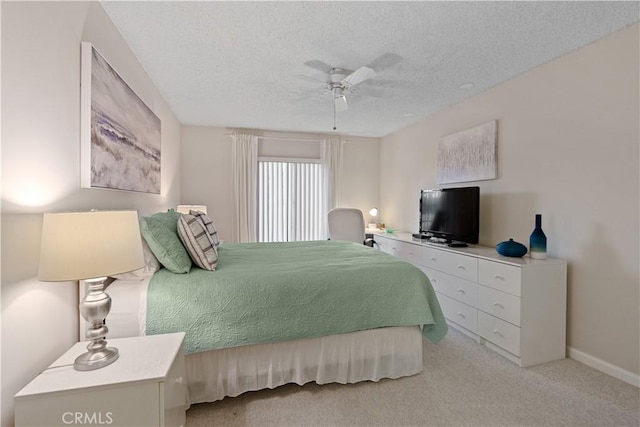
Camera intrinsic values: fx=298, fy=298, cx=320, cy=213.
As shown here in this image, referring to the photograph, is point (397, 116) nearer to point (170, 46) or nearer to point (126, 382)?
point (170, 46)

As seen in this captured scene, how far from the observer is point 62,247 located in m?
1.07

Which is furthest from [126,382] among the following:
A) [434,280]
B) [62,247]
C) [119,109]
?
[434,280]

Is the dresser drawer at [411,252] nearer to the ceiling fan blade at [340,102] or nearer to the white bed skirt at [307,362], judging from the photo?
the white bed skirt at [307,362]

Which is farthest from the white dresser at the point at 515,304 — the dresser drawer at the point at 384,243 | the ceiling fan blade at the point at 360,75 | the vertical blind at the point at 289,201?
the vertical blind at the point at 289,201

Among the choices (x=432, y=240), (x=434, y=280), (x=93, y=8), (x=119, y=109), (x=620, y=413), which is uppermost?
(x=93, y=8)

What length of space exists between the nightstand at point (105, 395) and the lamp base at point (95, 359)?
21 mm

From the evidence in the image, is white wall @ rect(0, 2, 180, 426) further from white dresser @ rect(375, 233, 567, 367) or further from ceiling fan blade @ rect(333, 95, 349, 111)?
white dresser @ rect(375, 233, 567, 367)

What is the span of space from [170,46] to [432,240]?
3.27 meters

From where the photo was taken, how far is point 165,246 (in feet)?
6.15

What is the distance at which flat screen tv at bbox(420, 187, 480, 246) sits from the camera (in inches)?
122

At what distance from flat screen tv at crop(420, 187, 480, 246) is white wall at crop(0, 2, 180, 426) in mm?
3243

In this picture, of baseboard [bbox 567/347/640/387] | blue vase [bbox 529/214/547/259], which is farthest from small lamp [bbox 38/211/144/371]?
baseboard [bbox 567/347/640/387]

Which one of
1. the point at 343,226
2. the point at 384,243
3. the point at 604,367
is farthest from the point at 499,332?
the point at 343,226

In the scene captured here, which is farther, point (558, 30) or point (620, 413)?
point (558, 30)
